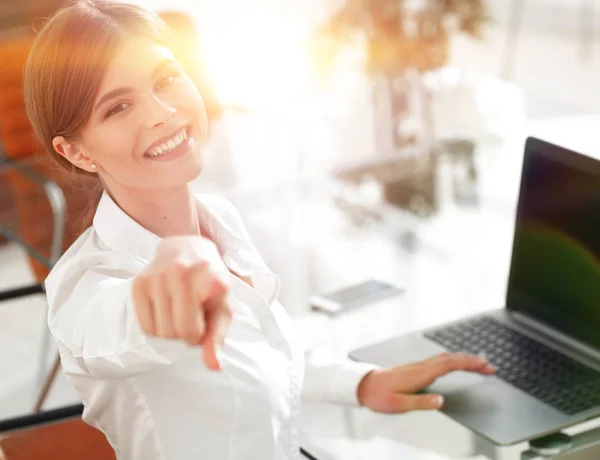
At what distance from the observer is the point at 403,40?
2.07 metres

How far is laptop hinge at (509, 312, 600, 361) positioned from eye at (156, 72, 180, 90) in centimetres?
75

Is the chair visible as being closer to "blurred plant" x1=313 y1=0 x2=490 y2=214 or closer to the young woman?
"blurred plant" x1=313 y1=0 x2=490 y2=214

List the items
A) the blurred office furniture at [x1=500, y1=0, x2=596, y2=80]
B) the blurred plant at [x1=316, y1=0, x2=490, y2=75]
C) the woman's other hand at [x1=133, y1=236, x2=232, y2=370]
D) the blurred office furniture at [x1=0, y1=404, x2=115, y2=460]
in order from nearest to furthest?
the woman's other hand at [x1=133, y1=236, x2=232, y2=370]
the blurred office furniture at [x1=0, y1=404, x2=115, y2=460]
the blurred plant at [x1=316, y1=0, x2=490, y2=75]
the blurred office furniture at [x1=500, y1=0, x2=596, y2=80]

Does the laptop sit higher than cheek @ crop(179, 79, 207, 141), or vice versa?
cheek @ crop(179, 79, 207, 141)

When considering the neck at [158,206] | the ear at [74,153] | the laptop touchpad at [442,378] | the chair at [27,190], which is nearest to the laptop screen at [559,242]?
the laptop touchpad at [442,378]

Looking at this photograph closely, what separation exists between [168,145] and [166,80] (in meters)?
0.07

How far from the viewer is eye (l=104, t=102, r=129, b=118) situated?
0.88 metres

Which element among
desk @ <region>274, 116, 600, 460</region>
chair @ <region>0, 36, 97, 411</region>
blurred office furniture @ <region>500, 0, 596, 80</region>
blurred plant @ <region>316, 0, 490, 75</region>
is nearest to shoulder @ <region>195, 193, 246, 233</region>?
desk @ <region>274, 116, 600, 460</region>

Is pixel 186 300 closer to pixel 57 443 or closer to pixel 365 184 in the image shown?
pixel 57 443

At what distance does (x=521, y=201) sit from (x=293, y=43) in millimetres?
2923

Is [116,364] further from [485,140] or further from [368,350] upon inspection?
[485,140]

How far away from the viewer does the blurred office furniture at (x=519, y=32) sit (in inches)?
191

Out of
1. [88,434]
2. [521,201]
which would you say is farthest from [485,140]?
[88,434]

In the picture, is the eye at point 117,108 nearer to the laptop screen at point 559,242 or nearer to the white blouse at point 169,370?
the white blouse at point 169,370
